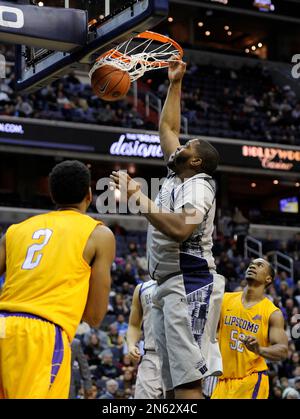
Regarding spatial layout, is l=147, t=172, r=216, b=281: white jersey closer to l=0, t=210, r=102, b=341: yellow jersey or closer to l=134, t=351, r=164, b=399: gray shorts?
l=0, t=210, r=102, b=341: yellow jersey

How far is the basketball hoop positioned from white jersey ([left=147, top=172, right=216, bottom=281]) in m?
1.84

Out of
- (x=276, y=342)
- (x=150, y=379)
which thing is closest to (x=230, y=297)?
(x=276, y=342)

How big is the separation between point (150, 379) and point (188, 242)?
110 inches

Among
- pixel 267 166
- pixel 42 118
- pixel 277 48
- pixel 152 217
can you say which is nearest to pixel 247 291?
pixel 152 217

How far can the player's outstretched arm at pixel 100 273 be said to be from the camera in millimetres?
4645

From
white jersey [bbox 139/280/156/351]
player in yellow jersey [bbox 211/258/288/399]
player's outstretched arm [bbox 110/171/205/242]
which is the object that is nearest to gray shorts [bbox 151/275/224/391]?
player's outstretched arm [bbox 110/171/205/242]

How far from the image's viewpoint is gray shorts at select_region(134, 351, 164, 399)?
309 inches

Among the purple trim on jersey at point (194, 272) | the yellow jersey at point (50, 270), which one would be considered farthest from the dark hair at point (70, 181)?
the purple trim on jersey at point (194, 272)

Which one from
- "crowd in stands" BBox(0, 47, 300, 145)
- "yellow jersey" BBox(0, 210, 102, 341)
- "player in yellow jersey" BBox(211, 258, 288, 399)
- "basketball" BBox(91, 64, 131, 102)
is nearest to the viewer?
"yellow jersey" BBox(0, 210, 102, 341)

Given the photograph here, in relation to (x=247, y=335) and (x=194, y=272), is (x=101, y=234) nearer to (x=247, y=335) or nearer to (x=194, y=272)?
(x=194, y=272)

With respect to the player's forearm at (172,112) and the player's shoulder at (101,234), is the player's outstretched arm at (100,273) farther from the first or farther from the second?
the player's forearm at (172,112)

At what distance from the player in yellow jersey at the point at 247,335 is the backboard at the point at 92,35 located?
2448 millimetres
